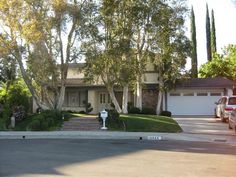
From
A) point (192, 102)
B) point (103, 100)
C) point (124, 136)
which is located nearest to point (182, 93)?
point (192, 102)

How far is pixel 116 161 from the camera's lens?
1245cm

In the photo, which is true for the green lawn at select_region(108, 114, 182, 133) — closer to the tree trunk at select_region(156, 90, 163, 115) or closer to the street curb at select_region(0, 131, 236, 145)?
the street curb at select_region(0, 131, 236, 145)

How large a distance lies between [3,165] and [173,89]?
2959 centimetres

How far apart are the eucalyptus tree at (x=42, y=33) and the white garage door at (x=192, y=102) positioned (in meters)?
13.6

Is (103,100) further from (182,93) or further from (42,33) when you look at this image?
(42,33)

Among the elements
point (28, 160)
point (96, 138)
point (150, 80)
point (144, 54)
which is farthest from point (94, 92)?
point (28, 160)

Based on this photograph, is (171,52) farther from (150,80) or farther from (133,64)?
(150,80)

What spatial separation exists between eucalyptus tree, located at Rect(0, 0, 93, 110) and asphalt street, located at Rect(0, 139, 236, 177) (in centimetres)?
1263

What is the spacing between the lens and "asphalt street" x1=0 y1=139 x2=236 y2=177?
10.4m

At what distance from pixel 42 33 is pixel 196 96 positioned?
1793 cm

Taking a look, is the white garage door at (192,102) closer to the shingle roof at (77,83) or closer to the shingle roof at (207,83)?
the shingle roof at (207,83)

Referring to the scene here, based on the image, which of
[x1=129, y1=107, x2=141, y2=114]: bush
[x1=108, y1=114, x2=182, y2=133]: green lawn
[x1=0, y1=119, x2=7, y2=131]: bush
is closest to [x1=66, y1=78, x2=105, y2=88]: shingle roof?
[x1=129, y1=107, x2=141, y2=114]: bush

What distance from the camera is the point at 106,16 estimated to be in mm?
31531

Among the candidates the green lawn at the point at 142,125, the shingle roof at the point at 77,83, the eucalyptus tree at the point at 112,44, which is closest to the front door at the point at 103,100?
the shingle roof at the point at 77,83
